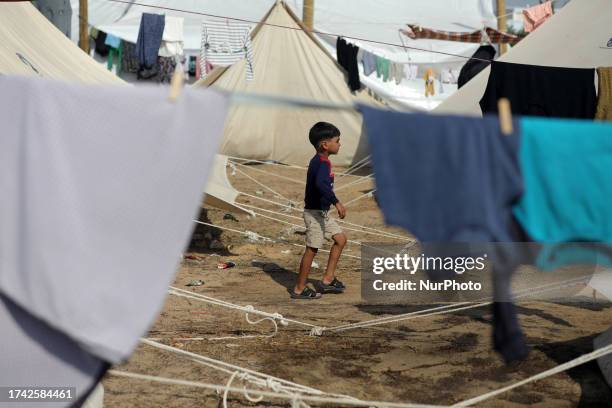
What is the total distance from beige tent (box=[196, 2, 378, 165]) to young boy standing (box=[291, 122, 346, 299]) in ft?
24.9

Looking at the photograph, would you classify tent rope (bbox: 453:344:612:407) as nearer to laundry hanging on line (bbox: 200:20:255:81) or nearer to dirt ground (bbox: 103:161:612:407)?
dirt ground (bbox: 103:161:612:407)

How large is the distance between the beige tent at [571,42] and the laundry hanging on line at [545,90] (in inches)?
38.5

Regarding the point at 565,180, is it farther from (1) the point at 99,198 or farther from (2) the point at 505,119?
(1) the point at 99,198

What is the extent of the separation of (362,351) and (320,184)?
5.49 ft

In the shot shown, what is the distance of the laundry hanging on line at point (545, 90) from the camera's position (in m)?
6.17

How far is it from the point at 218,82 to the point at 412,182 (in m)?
10.9

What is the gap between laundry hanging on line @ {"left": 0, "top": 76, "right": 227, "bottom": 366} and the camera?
268cm

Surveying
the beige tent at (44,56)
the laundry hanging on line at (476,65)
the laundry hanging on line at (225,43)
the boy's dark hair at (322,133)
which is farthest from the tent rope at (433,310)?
the laundry hanging on line at (476,65)

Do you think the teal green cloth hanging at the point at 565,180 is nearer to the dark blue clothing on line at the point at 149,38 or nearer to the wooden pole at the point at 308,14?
the dark blue clothing on line at the point at 149,38

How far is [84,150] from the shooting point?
9.12ft

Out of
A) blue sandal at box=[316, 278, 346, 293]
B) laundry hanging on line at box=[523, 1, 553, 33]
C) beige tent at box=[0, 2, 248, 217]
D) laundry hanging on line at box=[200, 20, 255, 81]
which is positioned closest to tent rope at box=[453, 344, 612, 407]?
blue sandal at box=[316, 278, 346, 293]

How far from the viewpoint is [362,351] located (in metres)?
5.20

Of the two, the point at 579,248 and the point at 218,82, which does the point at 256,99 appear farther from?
the point at 218,82

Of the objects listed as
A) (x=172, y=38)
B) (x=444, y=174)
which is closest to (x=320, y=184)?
(x=444, y=174)
